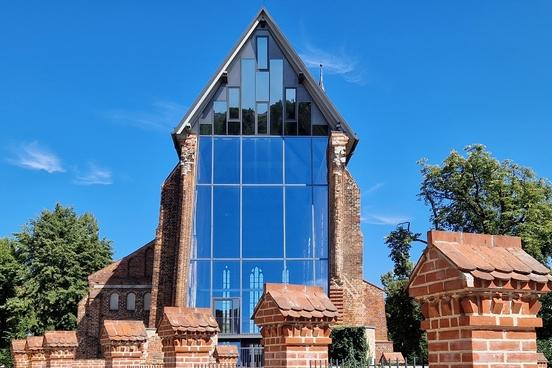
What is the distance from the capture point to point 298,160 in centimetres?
3206

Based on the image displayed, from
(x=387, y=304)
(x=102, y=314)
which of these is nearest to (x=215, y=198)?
(x=102, y=314)

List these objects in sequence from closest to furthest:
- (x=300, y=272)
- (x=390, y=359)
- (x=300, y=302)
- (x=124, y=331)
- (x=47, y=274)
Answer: (x=300, y=302) < (x=390, y=359) < (x=124, y=331) < (x=300, y=272) < (x=47, y=274)

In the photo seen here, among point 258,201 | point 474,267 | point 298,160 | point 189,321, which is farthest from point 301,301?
point 298,160

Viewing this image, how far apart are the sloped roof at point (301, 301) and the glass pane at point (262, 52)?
26.2 metres

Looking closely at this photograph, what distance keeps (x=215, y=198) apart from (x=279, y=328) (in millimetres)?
24174

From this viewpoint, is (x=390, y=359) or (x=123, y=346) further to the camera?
(x=123, y=346)

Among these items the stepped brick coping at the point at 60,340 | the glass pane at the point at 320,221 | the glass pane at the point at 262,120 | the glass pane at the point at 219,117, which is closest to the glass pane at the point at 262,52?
the glass pane at the point at 262,120

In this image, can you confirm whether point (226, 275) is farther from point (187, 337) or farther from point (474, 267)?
point (474, 267)

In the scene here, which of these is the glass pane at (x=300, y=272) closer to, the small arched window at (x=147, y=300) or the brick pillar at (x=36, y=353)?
the small arched window at (x=147, y=300)

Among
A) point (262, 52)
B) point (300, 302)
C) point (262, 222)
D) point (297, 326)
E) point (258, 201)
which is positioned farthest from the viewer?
point (262, 52)

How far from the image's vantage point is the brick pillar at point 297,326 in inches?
290

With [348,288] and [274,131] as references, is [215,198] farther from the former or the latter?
[348,288]

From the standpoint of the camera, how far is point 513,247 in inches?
203

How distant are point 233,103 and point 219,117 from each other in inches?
36.5
